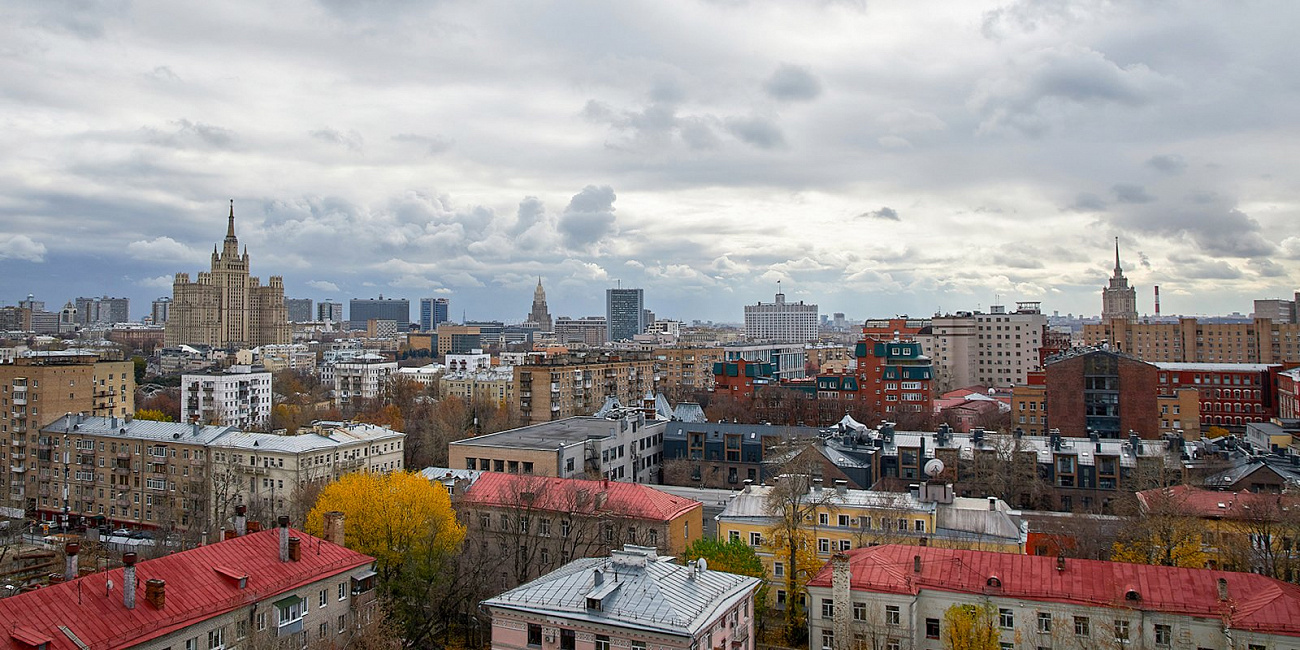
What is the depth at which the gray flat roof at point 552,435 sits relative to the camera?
173 ft

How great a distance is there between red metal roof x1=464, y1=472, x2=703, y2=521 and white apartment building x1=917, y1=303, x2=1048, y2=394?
3770 inches

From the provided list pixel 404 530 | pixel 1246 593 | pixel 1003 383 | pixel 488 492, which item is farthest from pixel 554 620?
pixel 1003 383

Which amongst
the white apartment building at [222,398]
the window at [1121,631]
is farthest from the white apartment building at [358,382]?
the window at [1121,631]

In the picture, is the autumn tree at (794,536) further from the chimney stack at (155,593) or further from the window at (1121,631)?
the chimney stack at (155,593)

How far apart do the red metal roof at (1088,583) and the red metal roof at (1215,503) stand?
9301 millimetres

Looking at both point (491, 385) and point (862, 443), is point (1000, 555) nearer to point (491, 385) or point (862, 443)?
point (862, 443)

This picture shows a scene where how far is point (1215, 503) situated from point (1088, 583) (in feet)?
51.3

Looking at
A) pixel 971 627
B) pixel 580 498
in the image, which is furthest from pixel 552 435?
pixel 971 627

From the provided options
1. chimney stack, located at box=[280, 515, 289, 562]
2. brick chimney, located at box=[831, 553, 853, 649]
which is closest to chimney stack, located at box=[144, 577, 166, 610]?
chimney stack, located at box=[280, 515, 289, 562]

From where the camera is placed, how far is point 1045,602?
25594 mm

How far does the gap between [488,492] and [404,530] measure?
7.48 metres

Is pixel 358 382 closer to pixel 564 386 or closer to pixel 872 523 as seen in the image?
pixel 564 386

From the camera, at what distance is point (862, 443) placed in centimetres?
5519

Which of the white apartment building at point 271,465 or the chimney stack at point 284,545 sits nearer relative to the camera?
the chimney stack at point 284,545
